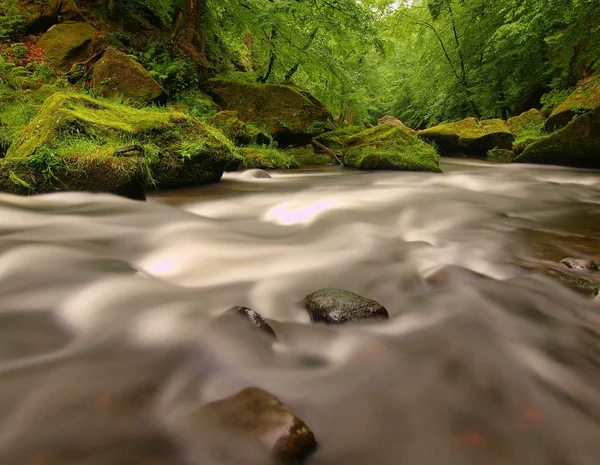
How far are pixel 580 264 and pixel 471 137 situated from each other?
1146 centimetres

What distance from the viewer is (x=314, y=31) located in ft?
33.4

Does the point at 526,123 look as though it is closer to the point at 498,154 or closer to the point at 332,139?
the point at 498,154

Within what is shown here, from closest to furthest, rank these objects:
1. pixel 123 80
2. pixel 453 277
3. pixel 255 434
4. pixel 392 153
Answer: pixel 255 434 → pixel 453 277 → pixel 123 80 → pixel 392 153

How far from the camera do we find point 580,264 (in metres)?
2.67

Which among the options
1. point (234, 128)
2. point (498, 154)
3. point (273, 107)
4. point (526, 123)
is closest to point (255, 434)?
point (234, 128)

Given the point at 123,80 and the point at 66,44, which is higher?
the point at 66,44

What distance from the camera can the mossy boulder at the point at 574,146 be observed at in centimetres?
752

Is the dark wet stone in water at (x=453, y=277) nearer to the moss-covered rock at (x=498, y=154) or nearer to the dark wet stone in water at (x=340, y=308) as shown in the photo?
the dark wet stone in water at (x=340, y=308)

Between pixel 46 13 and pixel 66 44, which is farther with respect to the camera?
pixel 46 13

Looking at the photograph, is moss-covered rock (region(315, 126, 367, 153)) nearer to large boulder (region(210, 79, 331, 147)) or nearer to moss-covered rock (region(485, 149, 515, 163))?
large boulder (region(210, 79, 331, 147))

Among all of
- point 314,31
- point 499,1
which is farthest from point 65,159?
point 499,1

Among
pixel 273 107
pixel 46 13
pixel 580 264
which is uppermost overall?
pixel 46 13

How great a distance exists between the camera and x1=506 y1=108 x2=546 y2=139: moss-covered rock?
13039 millimetres

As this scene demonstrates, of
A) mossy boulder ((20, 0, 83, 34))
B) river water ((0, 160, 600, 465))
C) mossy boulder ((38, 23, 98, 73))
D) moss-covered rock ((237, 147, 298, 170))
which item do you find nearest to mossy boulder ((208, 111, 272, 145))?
moss-covered rock ((237, 147, 298, 170))
